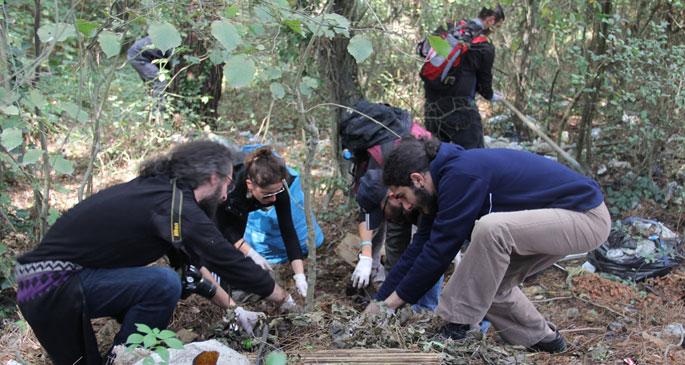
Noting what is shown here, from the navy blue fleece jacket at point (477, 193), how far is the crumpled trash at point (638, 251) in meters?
1.68

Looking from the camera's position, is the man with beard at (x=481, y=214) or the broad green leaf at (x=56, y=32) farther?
the man with beard at (x=481, y=214)

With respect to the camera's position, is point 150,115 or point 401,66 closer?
point 150,115

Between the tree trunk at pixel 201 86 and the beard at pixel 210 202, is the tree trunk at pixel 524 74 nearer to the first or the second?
the tree trunk at pixel 201 86

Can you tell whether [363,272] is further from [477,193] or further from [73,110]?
[73,110]

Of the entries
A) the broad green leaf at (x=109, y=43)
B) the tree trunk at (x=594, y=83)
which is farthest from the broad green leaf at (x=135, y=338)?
the tree trunk at (x=594, y=83)

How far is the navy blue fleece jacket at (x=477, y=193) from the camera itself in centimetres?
282

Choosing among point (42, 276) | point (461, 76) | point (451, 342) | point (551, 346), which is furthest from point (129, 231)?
point (461, 76)

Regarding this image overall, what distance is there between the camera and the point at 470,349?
270 cm

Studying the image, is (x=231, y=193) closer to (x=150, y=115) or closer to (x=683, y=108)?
(x=150, y=115)

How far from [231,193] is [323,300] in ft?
3.13

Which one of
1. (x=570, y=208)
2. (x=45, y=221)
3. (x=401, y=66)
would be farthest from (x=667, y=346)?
(x=401, y=66)

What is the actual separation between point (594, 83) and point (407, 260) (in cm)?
328

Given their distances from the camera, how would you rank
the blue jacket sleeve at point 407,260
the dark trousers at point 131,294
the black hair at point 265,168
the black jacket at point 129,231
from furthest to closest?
the black hair at point 265,168 → the blue jacket sleeve at point 407,260 → the dark trousers at point 131,294 → the black jacket at point 129,231

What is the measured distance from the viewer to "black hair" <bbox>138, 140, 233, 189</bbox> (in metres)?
2.66
